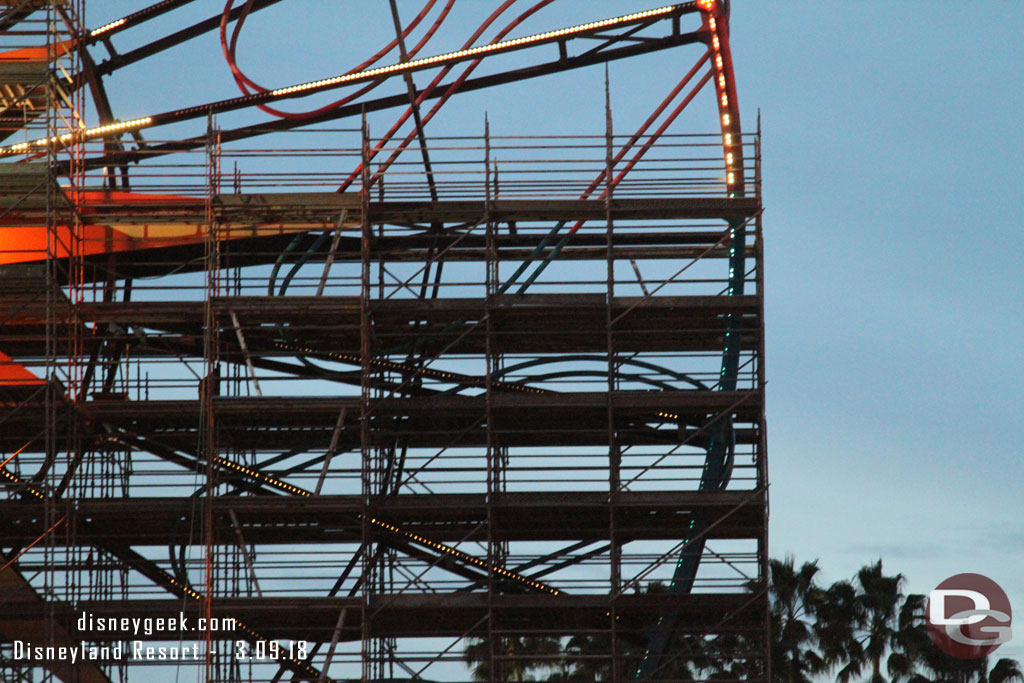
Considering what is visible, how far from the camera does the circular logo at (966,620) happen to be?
134 feet

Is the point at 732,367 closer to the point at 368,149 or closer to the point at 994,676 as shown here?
the point at 368,149

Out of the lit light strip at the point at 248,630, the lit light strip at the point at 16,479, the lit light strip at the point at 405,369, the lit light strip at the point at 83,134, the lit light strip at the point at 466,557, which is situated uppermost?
the lit light strip at the point at 83,134

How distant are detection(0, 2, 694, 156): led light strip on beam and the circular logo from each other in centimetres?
1820

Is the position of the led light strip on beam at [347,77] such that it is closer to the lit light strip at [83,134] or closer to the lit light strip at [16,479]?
the lit light strip at [83,134]

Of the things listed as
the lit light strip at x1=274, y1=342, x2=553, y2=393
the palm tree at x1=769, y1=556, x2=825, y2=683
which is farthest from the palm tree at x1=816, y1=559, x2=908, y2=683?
the lit light strip at x1=274, y1=342, x2=553, y2=393

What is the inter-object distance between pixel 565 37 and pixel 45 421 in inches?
375

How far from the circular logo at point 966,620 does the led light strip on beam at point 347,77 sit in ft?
59.7

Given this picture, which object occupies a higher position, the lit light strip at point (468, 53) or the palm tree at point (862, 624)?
the lit light strip at point (468, 53)

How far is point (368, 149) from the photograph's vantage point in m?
27.4

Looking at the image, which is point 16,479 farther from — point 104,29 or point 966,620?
point 966,620

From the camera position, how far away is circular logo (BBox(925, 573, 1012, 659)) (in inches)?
1613

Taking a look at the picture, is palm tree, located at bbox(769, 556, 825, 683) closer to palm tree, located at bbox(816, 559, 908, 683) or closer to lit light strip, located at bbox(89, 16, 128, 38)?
palm tree, located at bbox(816, 559, 908, 683)

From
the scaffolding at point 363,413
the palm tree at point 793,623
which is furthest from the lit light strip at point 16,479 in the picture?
the palm tree at point 793,623

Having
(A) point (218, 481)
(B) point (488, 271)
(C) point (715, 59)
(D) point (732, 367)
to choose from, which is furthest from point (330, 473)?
(C) point (715, 59)
